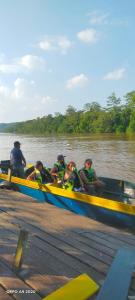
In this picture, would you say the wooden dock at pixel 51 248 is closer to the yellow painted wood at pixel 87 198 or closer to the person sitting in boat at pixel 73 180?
the yellow painted wood at pixel 87 198

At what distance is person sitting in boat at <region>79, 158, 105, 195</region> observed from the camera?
940 cm

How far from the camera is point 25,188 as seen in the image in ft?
33.8

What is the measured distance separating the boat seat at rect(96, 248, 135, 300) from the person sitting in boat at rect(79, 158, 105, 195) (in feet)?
16.7

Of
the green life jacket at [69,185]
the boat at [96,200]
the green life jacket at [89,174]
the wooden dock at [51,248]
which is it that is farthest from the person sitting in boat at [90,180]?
the wooden dock at [51,248]

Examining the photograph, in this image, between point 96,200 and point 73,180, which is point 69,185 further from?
point 96,200

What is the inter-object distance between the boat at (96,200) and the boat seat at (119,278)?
3232 millimetres

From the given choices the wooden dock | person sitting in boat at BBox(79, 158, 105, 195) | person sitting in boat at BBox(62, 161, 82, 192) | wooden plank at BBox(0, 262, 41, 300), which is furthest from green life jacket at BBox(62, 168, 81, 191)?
wooden plank at BBox(0, 262, 41, 300)

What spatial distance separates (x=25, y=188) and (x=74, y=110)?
360 ft

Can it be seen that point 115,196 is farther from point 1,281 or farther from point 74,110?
point 74,110

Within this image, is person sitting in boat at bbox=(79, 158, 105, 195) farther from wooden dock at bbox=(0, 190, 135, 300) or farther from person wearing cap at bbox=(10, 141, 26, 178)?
person wearing cap at bbox=(10, 141, 26, 178)

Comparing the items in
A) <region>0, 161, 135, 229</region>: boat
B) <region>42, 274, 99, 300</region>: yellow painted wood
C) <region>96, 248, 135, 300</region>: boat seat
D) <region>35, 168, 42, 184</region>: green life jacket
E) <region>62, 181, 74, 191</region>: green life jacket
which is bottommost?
<region>0, 161, 135, 229</region>: boat

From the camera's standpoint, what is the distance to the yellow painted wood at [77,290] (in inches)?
128

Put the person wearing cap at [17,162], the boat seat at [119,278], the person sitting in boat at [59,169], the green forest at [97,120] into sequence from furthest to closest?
the green forest at [97,120], the person wearing cap at [17,162], the person sitting in boat at [59,169], the boat seat at [119,278]

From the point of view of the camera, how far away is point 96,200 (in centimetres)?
800
